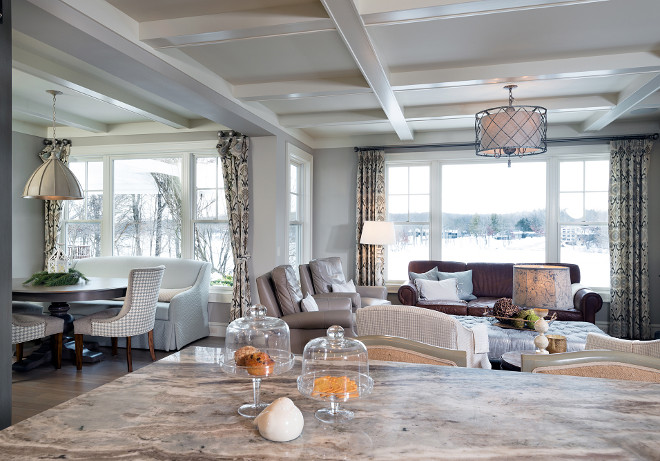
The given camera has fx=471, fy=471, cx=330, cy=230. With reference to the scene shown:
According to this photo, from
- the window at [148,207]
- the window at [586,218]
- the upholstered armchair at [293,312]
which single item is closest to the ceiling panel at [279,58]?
the upholstered armchair at [293,312]

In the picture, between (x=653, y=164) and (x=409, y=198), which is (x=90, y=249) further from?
(x=653, y=164)

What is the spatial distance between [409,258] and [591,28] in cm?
415

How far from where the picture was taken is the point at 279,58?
12.6ft

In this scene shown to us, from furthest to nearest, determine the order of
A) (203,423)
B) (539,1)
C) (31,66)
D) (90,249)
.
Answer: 1. (90,249)
2. (31,66)
3. (539,1)
4. (203,423)

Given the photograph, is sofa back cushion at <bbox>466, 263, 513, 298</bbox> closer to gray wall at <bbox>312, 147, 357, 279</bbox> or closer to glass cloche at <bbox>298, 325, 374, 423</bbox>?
gray wall at <bbox>312, 147, 357, 279</bbox>

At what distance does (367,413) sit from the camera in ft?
4.04

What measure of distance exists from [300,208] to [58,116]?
3.21 meters

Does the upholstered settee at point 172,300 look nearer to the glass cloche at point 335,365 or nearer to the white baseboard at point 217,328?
the white baseboard at point 217,328

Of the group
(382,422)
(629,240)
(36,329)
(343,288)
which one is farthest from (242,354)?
(629,240)

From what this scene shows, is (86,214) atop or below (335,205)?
below

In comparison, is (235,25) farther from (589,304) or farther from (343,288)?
(589,304)

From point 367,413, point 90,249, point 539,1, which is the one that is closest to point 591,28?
point 539,1

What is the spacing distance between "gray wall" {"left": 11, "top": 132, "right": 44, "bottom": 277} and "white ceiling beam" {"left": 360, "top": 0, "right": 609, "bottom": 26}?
17.5 ft

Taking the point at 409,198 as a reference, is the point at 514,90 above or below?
above
